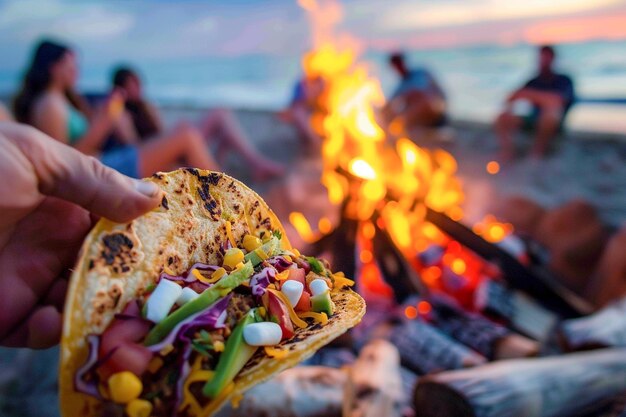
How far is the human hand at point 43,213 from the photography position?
137 cm

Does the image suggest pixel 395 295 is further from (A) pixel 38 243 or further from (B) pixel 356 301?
(A) pixel 38 243

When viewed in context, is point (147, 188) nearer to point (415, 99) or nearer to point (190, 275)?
point (190, 275)

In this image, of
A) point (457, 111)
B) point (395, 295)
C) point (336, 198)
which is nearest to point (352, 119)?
point (336, 198)

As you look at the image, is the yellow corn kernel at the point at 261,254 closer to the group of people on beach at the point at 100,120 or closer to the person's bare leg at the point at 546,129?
the group of people on beach at the point at 100,120

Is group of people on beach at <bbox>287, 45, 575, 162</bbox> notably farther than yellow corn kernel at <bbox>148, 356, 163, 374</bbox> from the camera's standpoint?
Yes

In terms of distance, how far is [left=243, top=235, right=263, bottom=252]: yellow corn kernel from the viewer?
5.25 feet

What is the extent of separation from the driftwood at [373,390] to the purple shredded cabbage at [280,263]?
92 cm

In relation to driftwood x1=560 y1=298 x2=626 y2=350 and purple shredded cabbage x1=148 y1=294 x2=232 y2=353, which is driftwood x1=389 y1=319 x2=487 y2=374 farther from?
purple shredded cabbage x1=148 y1=294 x2=232 y2=353

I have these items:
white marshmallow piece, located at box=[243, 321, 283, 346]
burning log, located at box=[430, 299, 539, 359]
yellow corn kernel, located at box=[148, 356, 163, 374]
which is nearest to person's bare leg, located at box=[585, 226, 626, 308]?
burning log, located at box=[430, 299, 539, 359]

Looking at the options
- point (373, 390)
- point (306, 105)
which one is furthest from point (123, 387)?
point (306, 105)

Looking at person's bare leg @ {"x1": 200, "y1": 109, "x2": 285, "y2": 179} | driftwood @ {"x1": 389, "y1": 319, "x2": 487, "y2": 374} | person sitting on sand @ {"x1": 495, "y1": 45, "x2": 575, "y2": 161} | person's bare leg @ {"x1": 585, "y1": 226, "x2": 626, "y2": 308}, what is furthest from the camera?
person sitting on sand @ {"x1": 495, "y1": 45, "x2": 575, "y2": 161}

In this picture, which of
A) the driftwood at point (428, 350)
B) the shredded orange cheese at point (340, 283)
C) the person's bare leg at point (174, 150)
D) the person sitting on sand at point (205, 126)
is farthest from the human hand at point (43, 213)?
the person sitting on sand at point (205, 126)

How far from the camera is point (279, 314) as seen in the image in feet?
4.48

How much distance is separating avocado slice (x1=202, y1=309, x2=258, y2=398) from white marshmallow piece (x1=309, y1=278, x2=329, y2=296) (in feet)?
0.76
